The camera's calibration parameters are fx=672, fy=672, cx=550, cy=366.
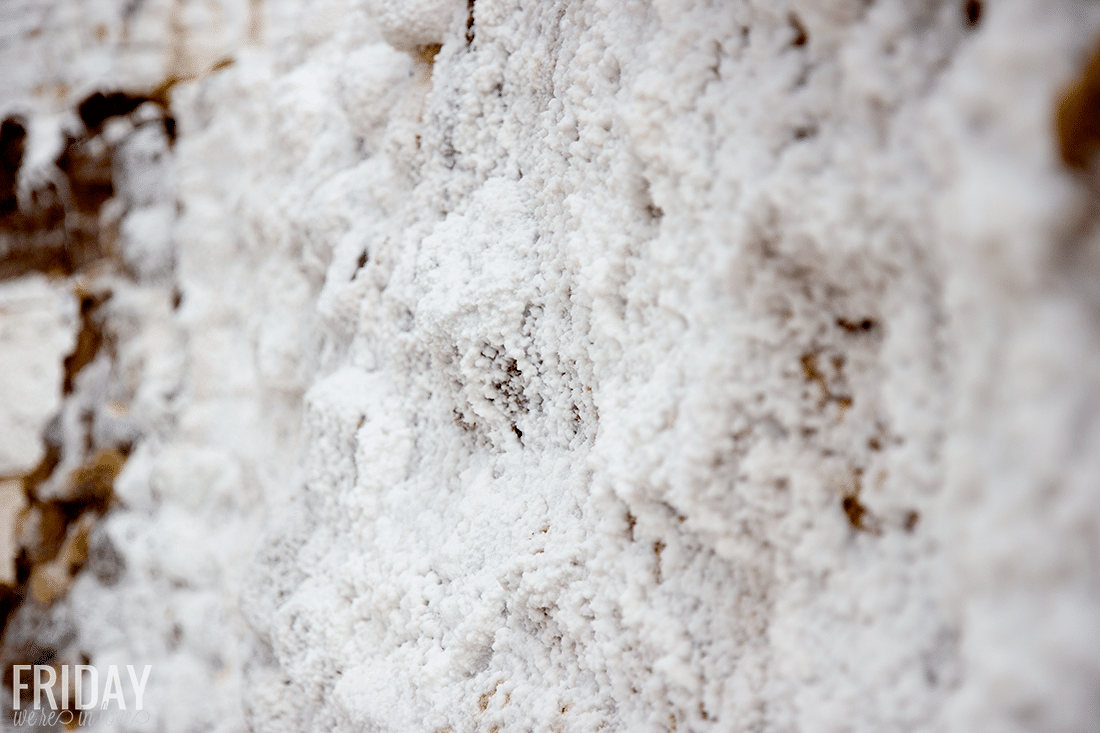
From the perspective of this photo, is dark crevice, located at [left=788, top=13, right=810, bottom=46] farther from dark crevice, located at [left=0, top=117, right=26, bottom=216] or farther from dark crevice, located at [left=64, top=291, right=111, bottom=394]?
dark crevice, located at [left=0, top=117, right=26, bottom=216]

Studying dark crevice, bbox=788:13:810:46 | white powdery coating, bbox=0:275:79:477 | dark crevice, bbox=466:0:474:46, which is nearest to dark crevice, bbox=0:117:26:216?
white powdery coating, bbox=0:275:79:477

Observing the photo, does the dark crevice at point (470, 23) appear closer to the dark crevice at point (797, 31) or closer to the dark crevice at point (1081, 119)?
the dark crevice at point (797, 31)

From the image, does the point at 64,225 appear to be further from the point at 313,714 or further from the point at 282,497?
the point at 313,714

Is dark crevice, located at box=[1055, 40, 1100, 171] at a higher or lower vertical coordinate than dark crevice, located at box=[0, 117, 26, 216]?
lower

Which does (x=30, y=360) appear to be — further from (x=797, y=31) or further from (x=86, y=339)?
(x=797, y=31)
